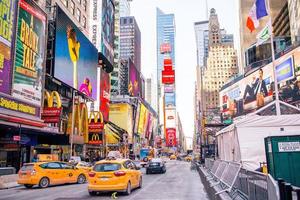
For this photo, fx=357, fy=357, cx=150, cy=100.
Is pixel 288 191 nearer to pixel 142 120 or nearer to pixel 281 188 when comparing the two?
pixel 281 188

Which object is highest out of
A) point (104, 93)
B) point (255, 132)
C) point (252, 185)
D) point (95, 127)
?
point (104, 93)

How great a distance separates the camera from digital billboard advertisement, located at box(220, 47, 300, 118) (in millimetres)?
61938

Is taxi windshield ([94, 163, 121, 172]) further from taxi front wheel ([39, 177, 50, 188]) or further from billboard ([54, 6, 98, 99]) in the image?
billboard ([54, 6, 98, 99])

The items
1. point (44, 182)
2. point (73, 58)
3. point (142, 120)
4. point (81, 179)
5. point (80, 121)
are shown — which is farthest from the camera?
point (142, 120)

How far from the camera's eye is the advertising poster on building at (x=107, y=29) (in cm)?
8507

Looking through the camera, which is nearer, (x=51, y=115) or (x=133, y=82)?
(x=51, y=115)

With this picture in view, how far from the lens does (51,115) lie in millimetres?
38562

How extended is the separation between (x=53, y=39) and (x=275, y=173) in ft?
134

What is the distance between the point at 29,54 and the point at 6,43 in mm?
4893

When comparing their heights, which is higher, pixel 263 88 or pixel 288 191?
pixel 263 88

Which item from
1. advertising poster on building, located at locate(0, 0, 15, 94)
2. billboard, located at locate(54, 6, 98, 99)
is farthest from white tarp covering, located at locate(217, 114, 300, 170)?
billboard, located at locate(54, 6, 98, 99)

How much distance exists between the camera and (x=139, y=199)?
14.4 metres

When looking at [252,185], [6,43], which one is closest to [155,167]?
[6,43]

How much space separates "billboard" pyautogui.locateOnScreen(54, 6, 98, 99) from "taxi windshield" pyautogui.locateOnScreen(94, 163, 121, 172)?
101 ft
